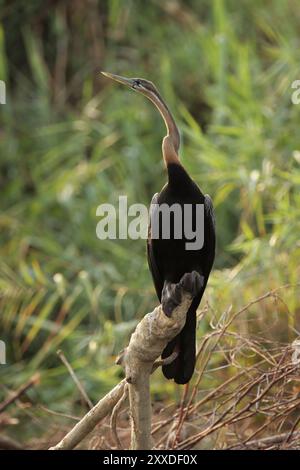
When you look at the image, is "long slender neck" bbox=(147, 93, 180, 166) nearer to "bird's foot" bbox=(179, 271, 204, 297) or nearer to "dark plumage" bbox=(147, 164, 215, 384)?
"dark plumage" bbox=(147, 164, 215, 384)

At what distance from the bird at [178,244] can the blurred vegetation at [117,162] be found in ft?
4.44

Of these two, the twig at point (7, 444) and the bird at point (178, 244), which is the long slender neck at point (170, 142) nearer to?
the bird at point (178, 244)

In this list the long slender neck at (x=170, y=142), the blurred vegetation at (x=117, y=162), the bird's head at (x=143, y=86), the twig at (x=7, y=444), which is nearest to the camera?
the long slender neck at (x=170, y=142)

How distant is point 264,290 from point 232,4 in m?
3.36

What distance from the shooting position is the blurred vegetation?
17.1ft

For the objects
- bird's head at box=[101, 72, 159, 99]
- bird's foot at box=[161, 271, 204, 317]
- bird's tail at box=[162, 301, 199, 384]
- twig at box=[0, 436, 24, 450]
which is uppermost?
bird's head at box=[101, 72, 159, 99]

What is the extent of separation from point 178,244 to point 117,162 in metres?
3.71

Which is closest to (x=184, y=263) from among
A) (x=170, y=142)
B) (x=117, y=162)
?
(x=170, y=142)

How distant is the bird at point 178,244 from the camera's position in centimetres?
297

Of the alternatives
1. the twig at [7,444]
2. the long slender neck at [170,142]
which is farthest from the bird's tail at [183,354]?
the twig at [7,444]

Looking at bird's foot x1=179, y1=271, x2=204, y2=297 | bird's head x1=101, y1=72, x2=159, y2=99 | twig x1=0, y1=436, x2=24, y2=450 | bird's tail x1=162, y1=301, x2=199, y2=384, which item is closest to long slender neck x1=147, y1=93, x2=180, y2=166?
bird's head x1=101, y1=72, x2=159, y2=99

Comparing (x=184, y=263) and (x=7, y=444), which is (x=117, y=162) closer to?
(x=7, y=444)

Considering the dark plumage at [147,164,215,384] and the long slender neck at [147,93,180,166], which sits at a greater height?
the long slender neck at [147,93,180,166]

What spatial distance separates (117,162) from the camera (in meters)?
6.73
